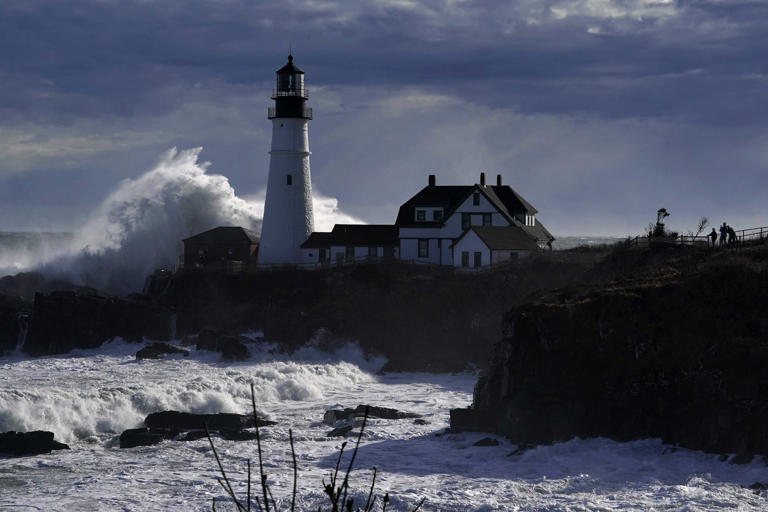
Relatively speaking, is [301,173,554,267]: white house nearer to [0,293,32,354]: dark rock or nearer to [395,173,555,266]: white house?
[395,173,555,266]: white house

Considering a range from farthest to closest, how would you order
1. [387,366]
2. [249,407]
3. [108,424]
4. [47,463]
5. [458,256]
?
1. [458,256]
2. [387,366]
3. [249,407]
4. [108,424]
5. [47,463]

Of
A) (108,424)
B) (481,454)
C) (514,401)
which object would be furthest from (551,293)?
(108,424)

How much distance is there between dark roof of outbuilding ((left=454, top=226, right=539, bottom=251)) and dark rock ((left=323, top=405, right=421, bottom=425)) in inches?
841

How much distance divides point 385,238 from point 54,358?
19399 millimetres

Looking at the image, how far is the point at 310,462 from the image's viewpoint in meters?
29.9

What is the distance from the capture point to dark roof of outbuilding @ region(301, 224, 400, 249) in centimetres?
6050

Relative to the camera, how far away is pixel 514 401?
107ft

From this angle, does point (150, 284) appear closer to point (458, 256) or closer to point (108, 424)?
point (458, 256)

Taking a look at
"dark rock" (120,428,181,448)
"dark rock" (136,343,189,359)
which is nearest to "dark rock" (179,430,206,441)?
"dark rock" (120,428,181,448)

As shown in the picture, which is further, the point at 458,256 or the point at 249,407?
the point at 458,256

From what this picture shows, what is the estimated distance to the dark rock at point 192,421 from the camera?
34.4 meters

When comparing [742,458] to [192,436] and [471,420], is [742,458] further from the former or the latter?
[192,436]

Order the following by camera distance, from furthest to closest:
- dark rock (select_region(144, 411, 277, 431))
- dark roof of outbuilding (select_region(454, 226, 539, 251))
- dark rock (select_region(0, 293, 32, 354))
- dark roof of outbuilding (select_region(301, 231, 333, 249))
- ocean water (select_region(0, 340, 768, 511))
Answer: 1. dark roof of outbuilding (select_region(301, 231, 333, 249))
2. dark roof of outbuilding (select_region(454, 226, 539, 251))
3. dark rock (select_region(0, 293, 32, 354))
4. dark rock (select_region(144, 411, 277, 431))
5. ocean water (select_region(0, 340, 768, 511))

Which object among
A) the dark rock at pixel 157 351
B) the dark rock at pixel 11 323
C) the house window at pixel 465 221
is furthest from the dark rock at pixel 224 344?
the house window at pixel 465 221
